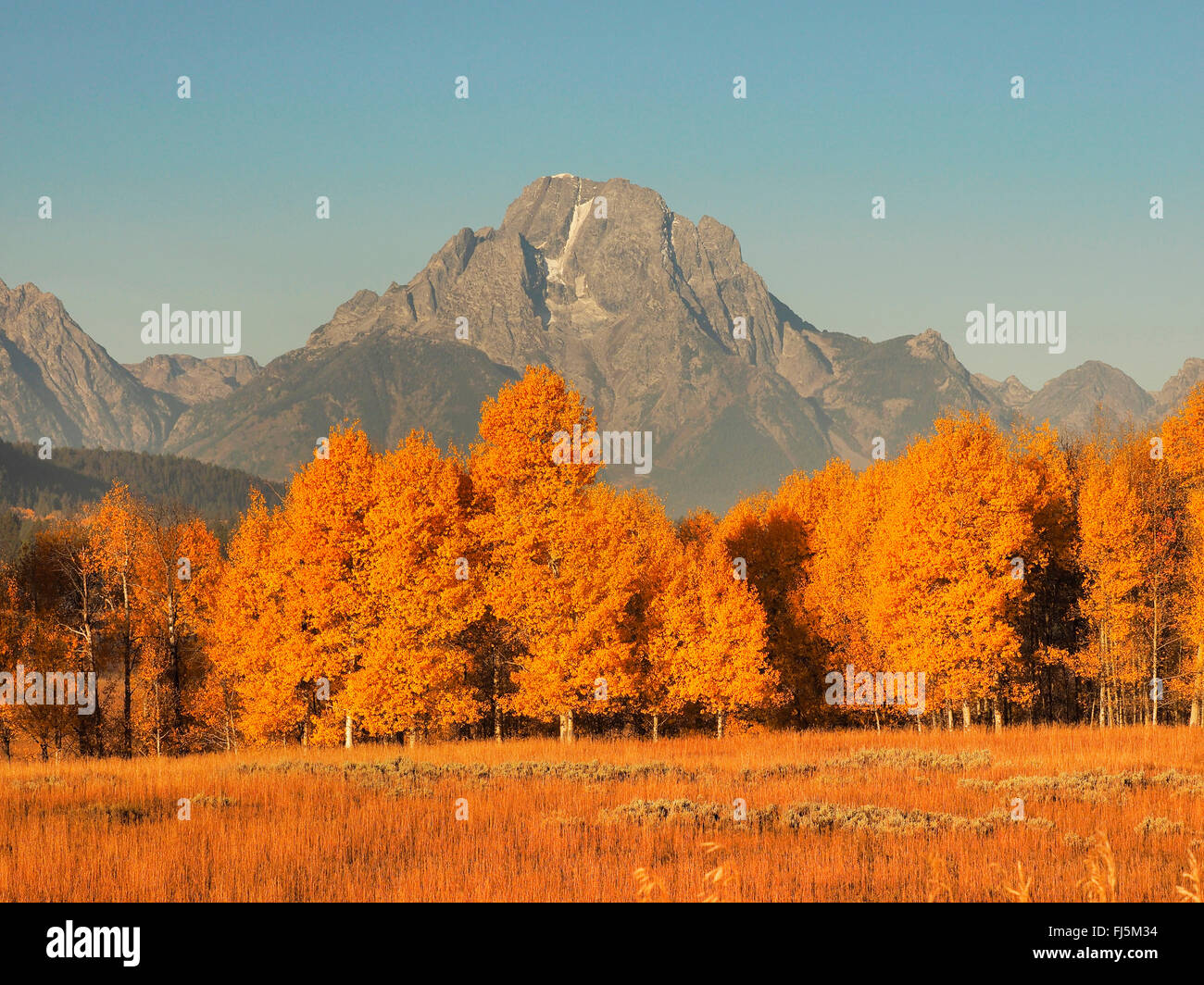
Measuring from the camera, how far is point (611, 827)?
17.6m

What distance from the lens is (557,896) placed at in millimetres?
12484

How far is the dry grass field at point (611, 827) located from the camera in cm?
1288

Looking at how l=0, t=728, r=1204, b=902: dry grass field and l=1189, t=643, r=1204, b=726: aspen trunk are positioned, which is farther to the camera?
l=1189, t=643, r=1204, b=726: aspen trunk

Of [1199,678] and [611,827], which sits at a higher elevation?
[611,827]

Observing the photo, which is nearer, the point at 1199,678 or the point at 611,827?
the point at 611,827

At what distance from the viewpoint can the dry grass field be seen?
12.9 m

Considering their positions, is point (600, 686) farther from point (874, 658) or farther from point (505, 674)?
point (874, 658)

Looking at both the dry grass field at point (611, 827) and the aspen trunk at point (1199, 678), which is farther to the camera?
the aspen trunk at point (1199, 678)
